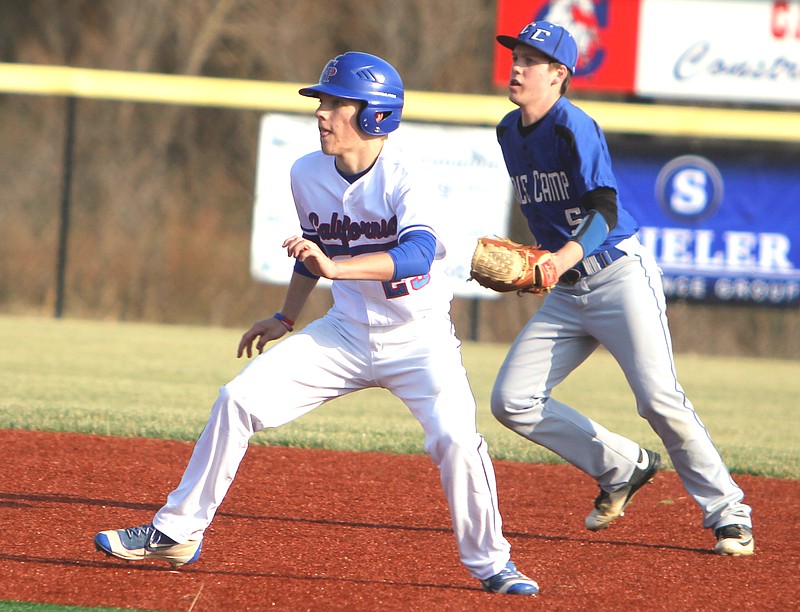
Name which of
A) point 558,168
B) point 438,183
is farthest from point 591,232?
point 438,183

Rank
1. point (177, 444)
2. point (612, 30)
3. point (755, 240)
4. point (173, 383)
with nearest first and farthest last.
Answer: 1. point (177, 444)
2. point (173, 383)
3. point (755, 240)
4. point (612, 30)

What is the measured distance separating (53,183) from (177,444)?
49.0 feet

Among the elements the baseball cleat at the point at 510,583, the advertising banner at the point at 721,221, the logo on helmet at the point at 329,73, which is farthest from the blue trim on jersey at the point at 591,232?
the advertising banner at the point at 721,221

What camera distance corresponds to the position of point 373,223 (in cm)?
387

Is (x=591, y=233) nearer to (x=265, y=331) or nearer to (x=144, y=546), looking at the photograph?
(x=265, y=331)

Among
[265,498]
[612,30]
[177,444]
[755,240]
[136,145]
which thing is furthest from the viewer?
[136,145]

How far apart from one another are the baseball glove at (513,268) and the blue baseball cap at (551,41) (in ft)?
2.57

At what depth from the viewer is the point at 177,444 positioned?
6.49 metres

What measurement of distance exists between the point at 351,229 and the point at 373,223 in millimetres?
80

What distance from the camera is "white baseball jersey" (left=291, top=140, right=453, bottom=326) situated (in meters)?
3.77

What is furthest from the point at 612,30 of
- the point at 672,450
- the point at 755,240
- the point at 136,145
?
the point at 672,450

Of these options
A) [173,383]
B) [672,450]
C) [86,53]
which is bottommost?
[173,383]

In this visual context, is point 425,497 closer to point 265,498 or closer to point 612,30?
point 265,498

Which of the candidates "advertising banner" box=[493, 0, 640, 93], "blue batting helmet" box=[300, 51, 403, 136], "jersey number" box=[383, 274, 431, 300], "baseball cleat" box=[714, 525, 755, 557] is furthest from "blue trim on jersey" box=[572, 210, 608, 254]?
"advertising banner" box=[493, 0, 640, 93]
